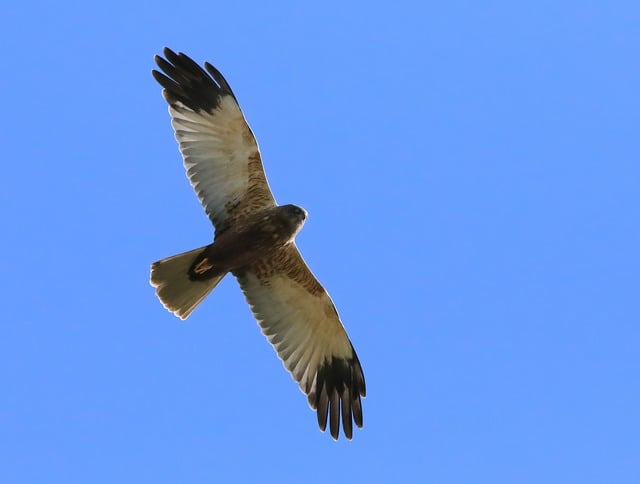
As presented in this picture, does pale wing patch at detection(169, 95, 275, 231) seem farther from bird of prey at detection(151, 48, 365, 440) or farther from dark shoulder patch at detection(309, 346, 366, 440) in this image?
dark shoulder patch at detection(309, 346, 366, 440)

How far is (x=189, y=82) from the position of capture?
Result: 13430mm

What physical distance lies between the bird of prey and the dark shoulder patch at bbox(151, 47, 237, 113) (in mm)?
12

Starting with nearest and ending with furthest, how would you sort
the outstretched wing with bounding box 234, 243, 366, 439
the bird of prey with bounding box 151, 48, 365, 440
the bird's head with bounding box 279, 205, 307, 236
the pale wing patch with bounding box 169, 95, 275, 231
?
the bird's head with bounding box 279, 205, 307, 236, the bird of prey with bounding box 151, 48, 365, 440, the pale wing patch with bounding box 169, 95, 275, 231, the outstretched wing with bounding box 234, 243, 366, 439

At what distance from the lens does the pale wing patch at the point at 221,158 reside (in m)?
13.2

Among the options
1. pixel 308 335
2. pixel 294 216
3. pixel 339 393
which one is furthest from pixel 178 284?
pixel 339 393

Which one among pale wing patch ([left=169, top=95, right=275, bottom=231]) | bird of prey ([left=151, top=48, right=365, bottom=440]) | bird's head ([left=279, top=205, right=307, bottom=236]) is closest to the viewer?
bird's head ([left=279, top=205, right=307, bottom=236])

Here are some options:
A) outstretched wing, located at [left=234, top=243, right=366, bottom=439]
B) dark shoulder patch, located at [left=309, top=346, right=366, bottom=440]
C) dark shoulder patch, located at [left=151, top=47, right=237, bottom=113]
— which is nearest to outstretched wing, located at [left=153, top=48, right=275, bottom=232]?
dark shoulder patch, located at [left=151, top=47, right=237, bottom=113]

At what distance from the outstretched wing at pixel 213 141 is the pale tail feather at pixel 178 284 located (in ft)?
2.27

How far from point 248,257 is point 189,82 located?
2.25m

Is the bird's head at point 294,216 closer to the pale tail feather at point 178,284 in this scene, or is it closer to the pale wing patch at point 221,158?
the pale wing patch at point 221,158

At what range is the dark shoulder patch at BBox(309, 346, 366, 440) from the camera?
542 inches

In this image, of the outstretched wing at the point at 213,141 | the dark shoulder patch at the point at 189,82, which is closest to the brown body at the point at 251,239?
the outstretched wing at the point at 213,141

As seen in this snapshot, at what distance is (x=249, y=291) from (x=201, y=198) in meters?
1.32

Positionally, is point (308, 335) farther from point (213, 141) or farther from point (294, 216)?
point (213, 141)
